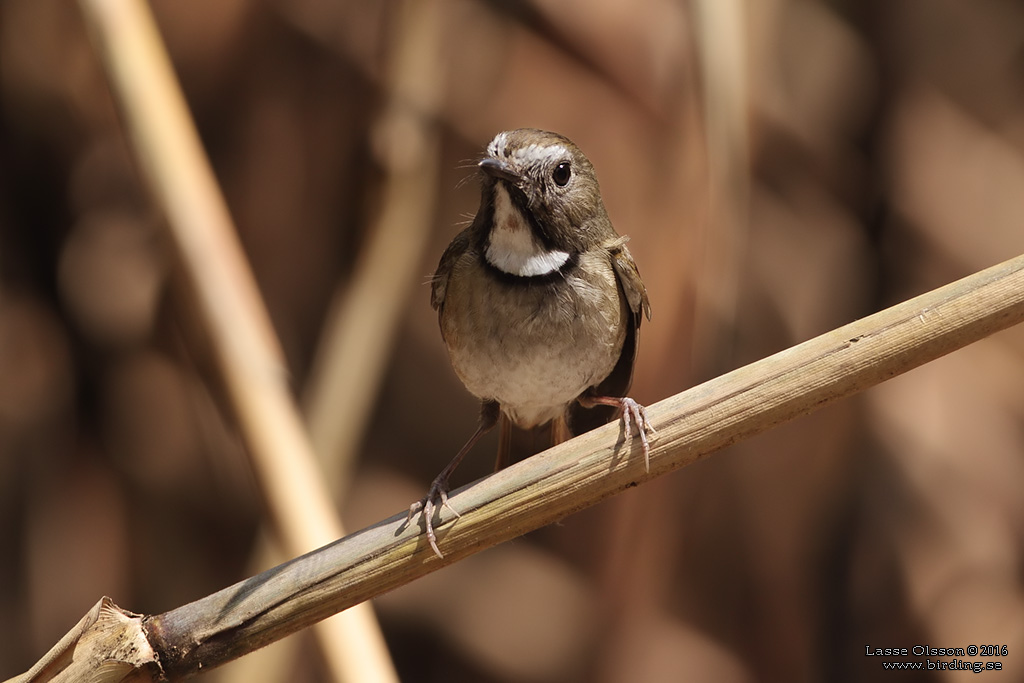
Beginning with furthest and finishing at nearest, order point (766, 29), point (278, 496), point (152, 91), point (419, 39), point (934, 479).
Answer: point (934, 479), point (766, 29), point (419, 39), point (152, 91), point (278, 496)

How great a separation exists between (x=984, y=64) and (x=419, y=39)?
2614 mm

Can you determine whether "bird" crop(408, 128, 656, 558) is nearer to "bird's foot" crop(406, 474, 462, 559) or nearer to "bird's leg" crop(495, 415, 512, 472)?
"bird's leg" crop(495, 415, 512, 472)

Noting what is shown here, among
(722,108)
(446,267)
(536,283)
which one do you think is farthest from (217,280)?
(722,108)

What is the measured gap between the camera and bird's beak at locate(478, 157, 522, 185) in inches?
95.0

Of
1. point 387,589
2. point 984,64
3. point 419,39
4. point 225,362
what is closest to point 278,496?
point 225,362

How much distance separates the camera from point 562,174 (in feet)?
8.45

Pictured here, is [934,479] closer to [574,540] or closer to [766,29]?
[574,540]

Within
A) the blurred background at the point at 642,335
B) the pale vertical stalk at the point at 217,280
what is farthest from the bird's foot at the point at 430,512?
the blurred background at the point at 642,335

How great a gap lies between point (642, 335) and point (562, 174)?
1.32m

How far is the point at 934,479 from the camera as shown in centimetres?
404

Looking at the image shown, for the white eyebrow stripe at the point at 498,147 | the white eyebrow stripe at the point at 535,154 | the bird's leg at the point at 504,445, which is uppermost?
the white eyebrow stripe at the point at 498,147

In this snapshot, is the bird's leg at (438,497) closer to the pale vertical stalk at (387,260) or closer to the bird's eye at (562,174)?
the pale vertical stalk at (387,260)

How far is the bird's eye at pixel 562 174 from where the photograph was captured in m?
2.55

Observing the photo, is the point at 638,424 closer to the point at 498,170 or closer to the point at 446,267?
the point at 498,170
